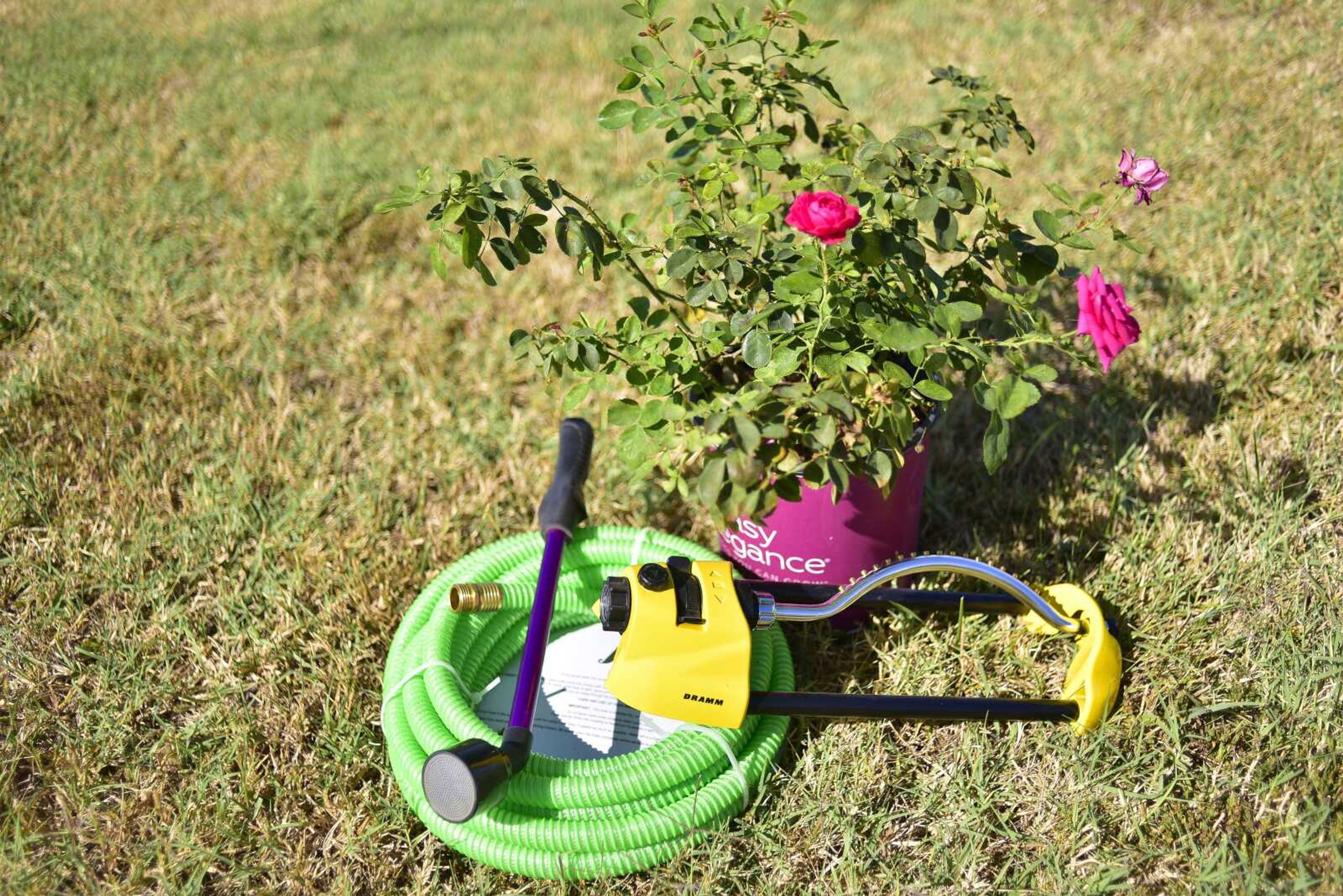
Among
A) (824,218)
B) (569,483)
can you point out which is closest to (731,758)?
(569,483)

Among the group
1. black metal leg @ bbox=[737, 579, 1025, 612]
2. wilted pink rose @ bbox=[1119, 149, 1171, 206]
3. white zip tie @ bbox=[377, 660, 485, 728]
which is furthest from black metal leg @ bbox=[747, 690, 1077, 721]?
wilted pink rose @ bbox=[1119, 149, 1171, 206]

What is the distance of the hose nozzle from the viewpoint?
1.64 metres

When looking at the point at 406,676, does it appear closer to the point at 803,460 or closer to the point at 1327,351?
the point at 803,460

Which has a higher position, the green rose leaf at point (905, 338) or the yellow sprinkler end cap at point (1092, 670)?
the green rose leaf at point (905, 338)

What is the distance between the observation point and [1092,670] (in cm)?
202

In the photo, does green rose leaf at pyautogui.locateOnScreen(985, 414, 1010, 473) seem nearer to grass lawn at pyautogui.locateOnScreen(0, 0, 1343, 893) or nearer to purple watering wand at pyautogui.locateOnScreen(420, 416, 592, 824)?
grass lawn at pyautogui.locateOnScreen(0, 0, 1343, 893)

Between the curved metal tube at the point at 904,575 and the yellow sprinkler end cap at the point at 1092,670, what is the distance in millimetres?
111

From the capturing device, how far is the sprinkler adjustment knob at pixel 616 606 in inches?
73.2

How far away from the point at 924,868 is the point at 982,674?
1.58 feet

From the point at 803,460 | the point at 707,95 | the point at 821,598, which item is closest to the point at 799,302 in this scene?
the point at 803,460

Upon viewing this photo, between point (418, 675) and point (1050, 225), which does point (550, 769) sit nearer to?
point (418, 675)

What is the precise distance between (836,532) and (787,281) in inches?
24.2

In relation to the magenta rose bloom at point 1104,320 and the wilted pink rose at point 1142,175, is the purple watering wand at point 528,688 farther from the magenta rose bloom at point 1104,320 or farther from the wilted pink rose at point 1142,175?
the wilted pink rose at point 1142,175

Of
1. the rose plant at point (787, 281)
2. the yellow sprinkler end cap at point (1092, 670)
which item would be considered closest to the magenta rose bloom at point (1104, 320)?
the rose plant at point (787, 281)
